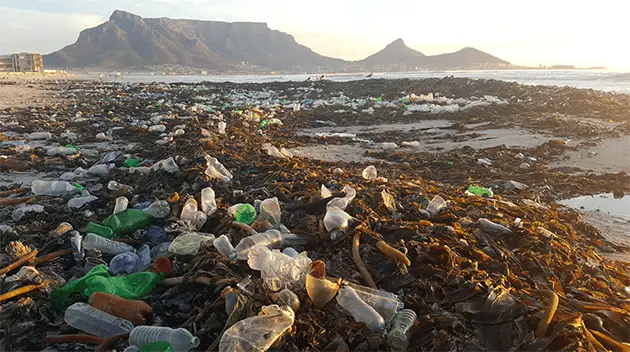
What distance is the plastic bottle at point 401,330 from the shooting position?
1.78m

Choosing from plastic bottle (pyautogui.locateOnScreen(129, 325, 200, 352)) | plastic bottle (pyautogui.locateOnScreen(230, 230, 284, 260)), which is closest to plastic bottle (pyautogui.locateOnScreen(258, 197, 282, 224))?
plastic bottle (pyautogui.locateOnScreen(230, 230, 284, 260))

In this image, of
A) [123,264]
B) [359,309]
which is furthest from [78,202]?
[359,309]

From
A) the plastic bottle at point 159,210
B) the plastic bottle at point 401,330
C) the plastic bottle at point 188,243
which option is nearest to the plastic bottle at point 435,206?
the plastic bottle at point 401,330

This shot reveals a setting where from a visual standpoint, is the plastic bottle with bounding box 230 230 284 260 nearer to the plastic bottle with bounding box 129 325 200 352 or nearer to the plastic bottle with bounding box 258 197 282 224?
the plastic bottle with bounding box 258 197 282 224

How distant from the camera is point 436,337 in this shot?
1.78 metres

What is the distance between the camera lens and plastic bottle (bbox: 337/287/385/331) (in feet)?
6.16

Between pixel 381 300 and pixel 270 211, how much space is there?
133cm

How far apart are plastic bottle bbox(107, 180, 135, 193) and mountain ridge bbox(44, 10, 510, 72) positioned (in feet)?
322

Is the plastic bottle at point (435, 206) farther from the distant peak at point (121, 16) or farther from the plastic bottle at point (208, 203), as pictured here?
the distant peak at point (121, 16)

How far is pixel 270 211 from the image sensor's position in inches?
123

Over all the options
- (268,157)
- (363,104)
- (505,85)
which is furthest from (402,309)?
(505,85)

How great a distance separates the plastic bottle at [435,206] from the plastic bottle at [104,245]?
2115mm

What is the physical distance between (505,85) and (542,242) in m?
16.0

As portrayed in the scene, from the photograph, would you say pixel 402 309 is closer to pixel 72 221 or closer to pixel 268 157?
pixel 72 221
